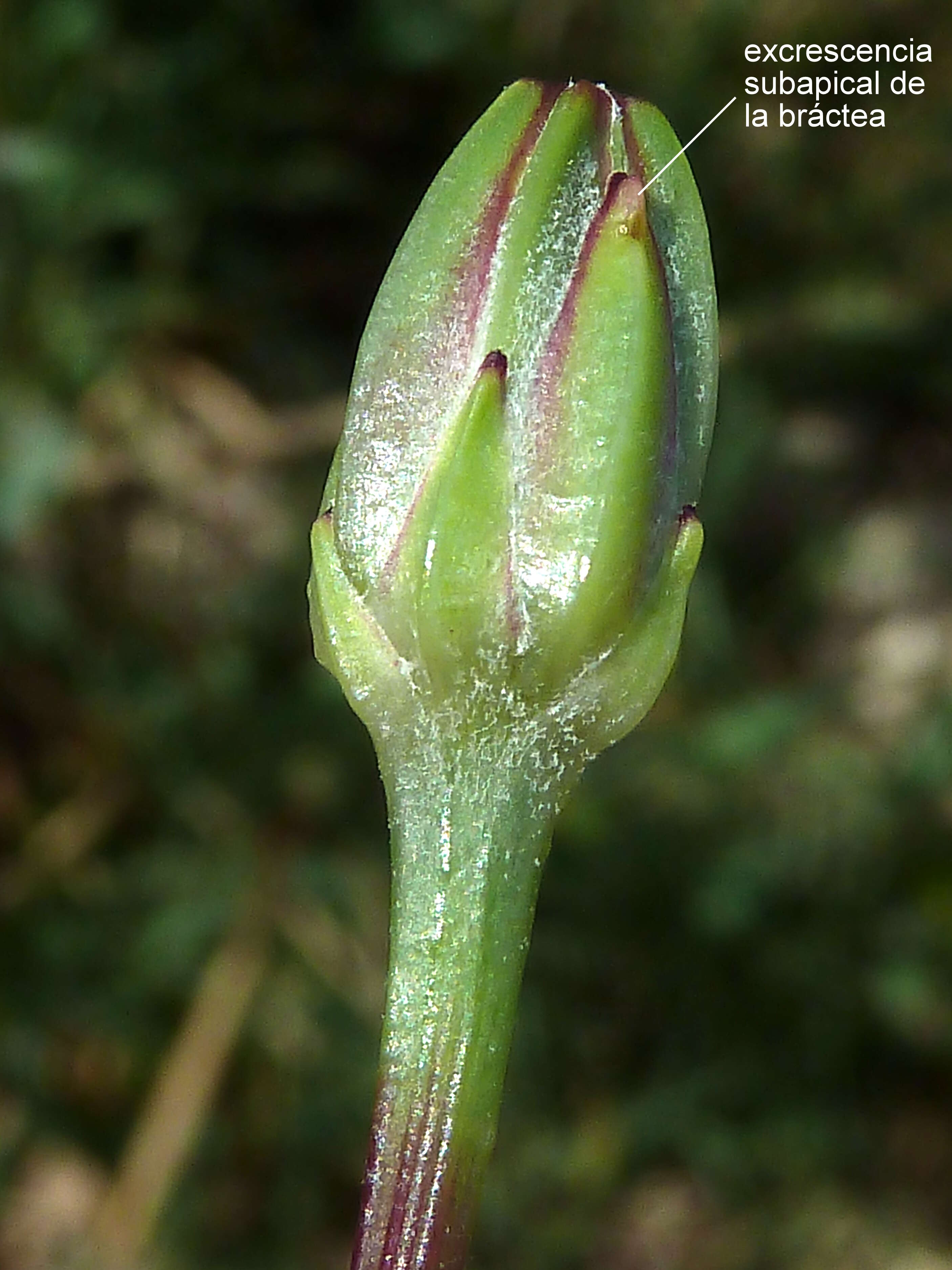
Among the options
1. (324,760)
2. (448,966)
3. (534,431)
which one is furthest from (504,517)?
(324,760)

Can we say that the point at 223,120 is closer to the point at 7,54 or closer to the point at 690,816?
the point at 7,54

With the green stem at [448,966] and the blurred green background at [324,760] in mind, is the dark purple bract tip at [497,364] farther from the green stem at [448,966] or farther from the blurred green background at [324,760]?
the blurred green background at [324,760]

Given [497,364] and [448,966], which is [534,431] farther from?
[448,966]

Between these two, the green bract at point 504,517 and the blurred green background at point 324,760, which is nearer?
the green bract at point 504,517

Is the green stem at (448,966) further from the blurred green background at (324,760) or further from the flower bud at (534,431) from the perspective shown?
the blurred green background at (324,760)

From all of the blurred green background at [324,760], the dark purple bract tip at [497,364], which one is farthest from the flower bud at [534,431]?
the blurred green background at [324,760]

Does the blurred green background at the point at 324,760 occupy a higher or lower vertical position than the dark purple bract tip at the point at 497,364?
higher

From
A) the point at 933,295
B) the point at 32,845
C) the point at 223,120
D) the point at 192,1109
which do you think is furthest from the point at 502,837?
the point at 933,295

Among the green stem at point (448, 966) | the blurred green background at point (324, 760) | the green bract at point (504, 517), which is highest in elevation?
the blurred green background at point (324, 760)
